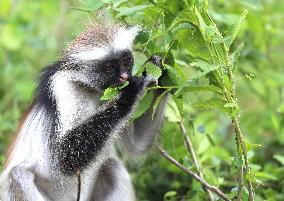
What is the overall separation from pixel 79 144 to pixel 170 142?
927mm

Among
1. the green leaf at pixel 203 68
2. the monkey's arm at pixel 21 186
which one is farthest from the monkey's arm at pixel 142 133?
the green leaf at pixel 203 68

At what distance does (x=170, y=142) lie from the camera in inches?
219

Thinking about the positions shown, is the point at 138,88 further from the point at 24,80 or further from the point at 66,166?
the point at 24,80

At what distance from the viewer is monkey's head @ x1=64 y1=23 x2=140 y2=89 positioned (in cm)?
500

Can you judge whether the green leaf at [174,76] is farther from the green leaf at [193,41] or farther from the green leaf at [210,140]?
the green leaf at [210,140]

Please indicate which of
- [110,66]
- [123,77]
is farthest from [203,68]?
[110,66]

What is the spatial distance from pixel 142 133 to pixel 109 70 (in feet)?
3.50

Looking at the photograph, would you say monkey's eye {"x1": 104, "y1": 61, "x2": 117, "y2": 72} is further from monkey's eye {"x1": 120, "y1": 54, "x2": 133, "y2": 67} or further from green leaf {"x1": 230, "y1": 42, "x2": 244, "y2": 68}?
green leaf {"x1": 230, "y1": 42, "x2": 244, "y2": 68}

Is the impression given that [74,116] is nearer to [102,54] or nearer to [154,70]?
[102,54]

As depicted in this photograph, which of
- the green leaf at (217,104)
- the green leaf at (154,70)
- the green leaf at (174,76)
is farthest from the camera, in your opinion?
the green leaf at (174,76)

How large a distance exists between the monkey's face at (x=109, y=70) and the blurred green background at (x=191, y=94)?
0.82 ft

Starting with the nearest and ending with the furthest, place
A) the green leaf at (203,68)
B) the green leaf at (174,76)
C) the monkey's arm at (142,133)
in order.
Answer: the green leaf at (203,68) < the green leaf at (174,76) < the monkey's arm at (142,133)

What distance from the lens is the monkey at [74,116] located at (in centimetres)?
491

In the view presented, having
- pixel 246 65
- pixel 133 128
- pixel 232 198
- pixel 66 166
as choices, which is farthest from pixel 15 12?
pixel 232 198
